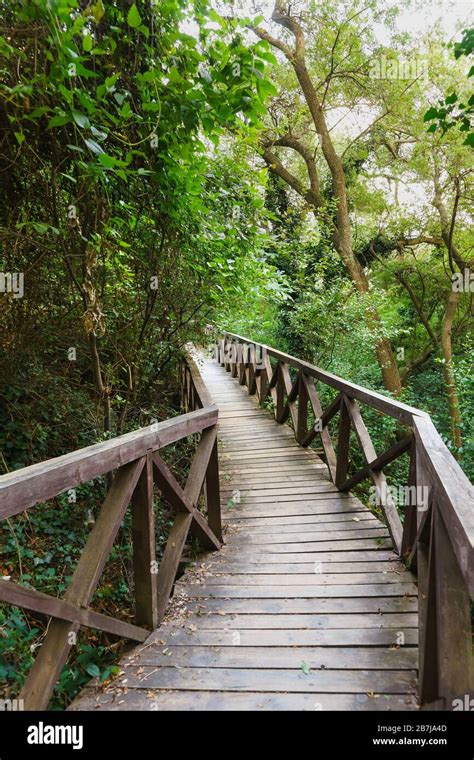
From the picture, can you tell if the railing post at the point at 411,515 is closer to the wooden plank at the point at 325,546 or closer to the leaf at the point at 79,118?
the wooden plank at the point at 325,546

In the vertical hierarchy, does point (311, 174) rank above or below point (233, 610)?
above

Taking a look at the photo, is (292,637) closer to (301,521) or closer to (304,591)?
(304,591)

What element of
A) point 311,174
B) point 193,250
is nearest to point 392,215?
point 311,174

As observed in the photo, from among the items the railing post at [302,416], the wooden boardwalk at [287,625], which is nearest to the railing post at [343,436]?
the wooden boardwalk at [287,625]

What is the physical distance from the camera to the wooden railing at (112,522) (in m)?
1.41

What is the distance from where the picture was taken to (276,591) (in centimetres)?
262

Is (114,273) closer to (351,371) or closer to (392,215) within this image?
(351,371)

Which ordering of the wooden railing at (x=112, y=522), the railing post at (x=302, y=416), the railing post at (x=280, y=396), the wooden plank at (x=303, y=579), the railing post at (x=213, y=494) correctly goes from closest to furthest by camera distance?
the wooden railing at (x=112, y=522) → the wooden plank at (x=303, y=579) → the railing post at (x=213, y=494) → the railing post at (x=302, y=416) → the railing post at (x=280, y=396)

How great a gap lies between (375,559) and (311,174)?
10.8 metres

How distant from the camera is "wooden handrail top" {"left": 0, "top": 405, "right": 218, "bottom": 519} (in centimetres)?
131

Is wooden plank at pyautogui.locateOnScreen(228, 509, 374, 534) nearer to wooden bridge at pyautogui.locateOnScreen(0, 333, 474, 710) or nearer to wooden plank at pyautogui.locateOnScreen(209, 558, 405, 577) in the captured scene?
wooden bridge at pyautogui.locateOnScreen(0, 333, 474, 710)

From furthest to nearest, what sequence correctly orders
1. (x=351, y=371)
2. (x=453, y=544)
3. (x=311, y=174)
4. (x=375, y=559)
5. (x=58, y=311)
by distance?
(x=311, y=174)
(x=351, y=371)
(x=58, y=311)
(x=375, y=559)
(x=453, y=544)

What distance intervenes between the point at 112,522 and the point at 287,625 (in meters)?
1.17

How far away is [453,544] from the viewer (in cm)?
132
